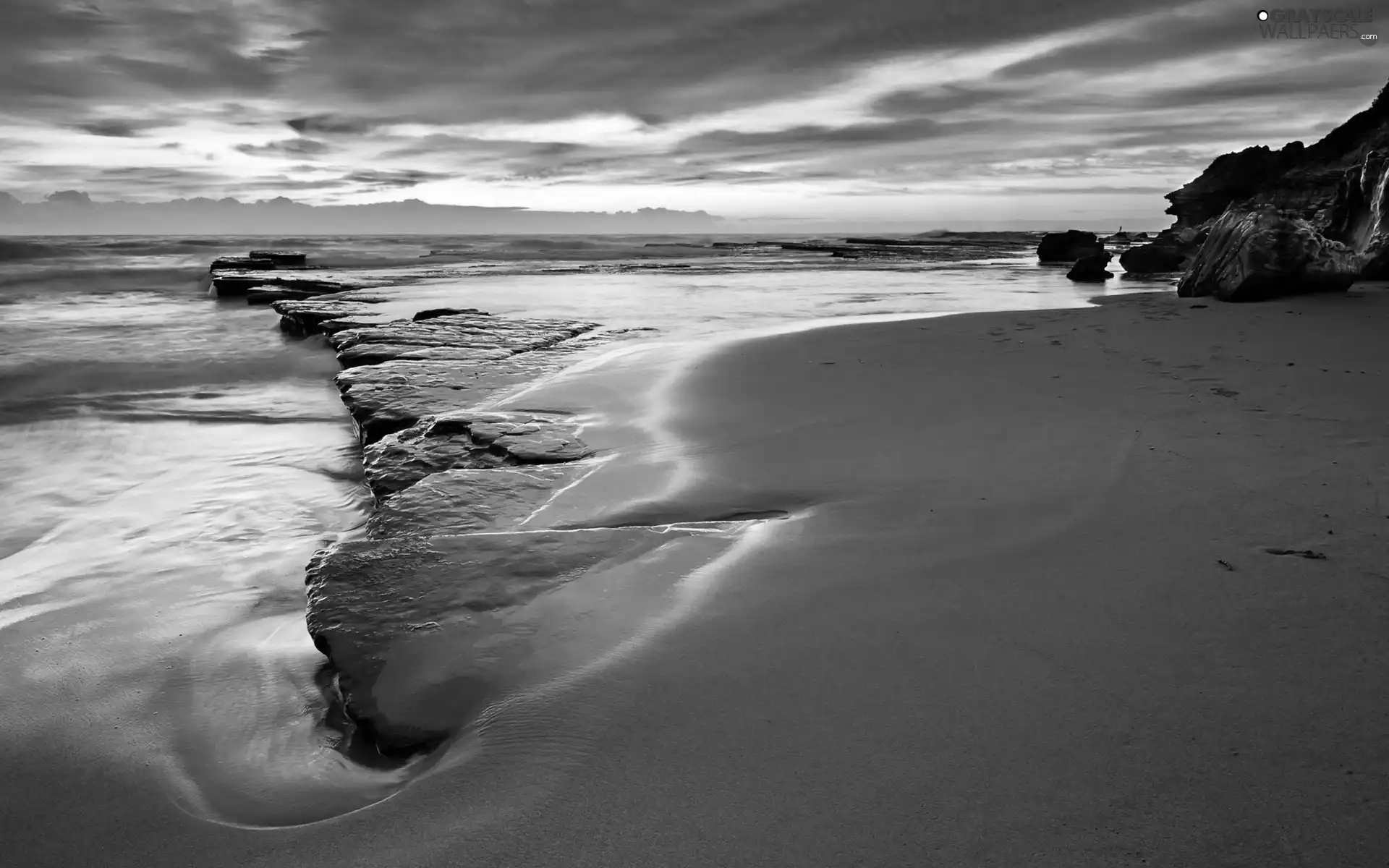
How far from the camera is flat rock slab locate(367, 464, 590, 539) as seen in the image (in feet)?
8.43

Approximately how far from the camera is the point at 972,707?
1.41 metres

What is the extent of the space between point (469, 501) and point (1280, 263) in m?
7.60

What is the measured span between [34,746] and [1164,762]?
2411 mm

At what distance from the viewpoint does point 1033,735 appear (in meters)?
1.31

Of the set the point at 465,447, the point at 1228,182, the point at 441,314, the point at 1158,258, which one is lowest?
the point at 465,447

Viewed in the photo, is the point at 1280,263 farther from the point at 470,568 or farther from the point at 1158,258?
the point at 1158,258

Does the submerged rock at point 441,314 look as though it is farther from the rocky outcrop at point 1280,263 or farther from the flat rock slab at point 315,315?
the rocky outcrop at point 1280,263

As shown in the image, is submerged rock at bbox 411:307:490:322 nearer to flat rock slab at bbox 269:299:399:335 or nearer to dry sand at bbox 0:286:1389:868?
flat rock slab at bbox 269:299:399:335

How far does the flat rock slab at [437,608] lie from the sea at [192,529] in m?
0.16

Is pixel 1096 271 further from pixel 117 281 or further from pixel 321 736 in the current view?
pixel 117 281

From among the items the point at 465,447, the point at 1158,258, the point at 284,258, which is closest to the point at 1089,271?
the point at 1158,258

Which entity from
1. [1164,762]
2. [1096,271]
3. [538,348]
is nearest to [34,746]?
[1164,762]

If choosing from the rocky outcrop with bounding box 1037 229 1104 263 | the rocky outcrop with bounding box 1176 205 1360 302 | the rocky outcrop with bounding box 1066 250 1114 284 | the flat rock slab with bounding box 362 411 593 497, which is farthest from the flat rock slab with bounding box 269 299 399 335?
the rocky outcrop with bounding box 1037 229 1104 263

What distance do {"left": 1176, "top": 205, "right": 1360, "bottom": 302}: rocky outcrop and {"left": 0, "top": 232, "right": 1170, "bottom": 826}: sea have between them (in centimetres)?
256
